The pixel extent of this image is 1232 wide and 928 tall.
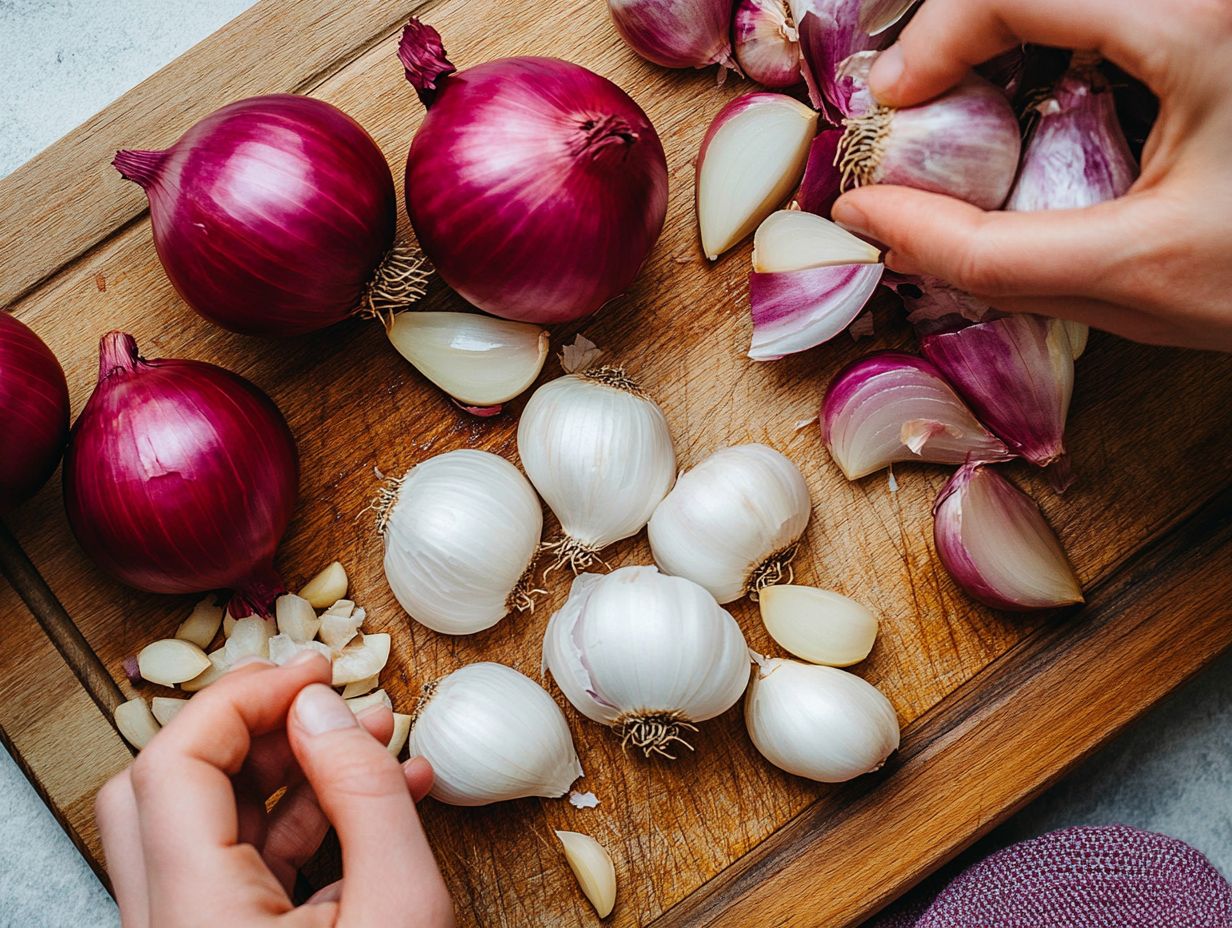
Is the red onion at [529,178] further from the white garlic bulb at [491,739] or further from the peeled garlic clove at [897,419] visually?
the white garlic bulb at [491,739]

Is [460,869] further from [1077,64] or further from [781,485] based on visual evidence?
[1077,64]

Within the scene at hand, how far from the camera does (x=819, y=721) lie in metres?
0.81

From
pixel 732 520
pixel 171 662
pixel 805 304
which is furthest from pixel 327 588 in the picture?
pixel 805 304

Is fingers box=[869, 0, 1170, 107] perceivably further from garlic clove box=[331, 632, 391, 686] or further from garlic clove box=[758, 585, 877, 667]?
garlic clove box=[331, 632, 391, 686]

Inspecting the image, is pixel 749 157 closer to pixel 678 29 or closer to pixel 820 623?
pixel 678 29

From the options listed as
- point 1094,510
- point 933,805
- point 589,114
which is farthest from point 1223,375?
point 589,114

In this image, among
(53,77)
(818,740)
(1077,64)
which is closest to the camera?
(1077,64)

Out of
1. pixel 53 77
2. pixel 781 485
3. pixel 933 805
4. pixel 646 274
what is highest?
pixel 53 77

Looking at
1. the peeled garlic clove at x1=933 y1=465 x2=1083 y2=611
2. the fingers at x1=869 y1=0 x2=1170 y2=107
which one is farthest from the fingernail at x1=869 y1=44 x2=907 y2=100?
the peeled garlic clove at x1=933 y1=465 x2=1083 y2=611

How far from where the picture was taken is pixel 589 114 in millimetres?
740

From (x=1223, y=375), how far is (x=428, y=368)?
71 centimetres

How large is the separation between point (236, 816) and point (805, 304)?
1.91 feet

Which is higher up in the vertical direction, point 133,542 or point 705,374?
point 133,542

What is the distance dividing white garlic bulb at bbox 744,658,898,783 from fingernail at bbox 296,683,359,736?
1.19 feet
